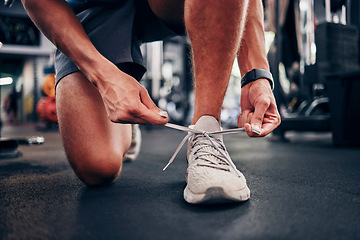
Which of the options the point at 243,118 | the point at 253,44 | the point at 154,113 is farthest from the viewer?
the point at 253,44

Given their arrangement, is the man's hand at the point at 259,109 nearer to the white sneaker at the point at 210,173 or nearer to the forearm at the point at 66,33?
the white sneaker at the point at 210,173

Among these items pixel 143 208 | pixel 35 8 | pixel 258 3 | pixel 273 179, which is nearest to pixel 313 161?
pixel 273 179

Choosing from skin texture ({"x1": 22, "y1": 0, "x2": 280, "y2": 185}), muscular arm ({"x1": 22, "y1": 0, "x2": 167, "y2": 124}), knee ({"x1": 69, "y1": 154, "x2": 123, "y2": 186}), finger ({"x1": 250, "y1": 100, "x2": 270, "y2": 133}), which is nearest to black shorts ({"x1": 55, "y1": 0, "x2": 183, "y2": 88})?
skin texture ({"x1": 22, "y1": 0, "x2": 280, "y2": 185})

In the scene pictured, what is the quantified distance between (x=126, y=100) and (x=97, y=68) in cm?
12

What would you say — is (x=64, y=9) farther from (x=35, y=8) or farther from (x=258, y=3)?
(x=258, y=3)

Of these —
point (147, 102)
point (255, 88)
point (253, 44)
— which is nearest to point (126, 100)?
point (147, 102)

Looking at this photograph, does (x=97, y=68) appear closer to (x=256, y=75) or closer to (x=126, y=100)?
(x=126, y=100)

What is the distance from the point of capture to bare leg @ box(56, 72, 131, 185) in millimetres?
760

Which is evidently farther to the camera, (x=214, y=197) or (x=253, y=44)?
(x=253, y=44)

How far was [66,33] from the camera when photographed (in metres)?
0.62

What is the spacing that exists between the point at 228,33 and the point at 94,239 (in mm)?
570

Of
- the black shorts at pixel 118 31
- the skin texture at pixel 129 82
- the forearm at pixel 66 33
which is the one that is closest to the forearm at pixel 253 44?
the skin texture at pixel 129 82

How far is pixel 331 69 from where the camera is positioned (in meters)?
2.11

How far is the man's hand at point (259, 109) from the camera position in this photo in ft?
1.97
